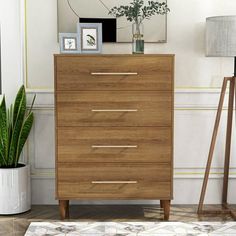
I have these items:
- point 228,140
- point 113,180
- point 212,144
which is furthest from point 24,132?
point 228,140

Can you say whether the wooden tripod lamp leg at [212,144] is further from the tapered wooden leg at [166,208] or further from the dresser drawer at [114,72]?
the dresser drawer at [114,72]

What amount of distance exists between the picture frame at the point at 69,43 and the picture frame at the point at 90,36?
0.03 meters

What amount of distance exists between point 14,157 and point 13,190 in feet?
0.75

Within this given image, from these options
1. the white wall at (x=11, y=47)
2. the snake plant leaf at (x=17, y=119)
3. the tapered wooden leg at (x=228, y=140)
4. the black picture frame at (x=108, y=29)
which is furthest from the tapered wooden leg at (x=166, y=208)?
the white wall at (x=11, y=47)

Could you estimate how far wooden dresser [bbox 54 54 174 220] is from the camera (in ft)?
12.0

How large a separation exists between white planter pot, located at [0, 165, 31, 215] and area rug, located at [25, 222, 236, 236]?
267 mm

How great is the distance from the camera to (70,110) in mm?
3676

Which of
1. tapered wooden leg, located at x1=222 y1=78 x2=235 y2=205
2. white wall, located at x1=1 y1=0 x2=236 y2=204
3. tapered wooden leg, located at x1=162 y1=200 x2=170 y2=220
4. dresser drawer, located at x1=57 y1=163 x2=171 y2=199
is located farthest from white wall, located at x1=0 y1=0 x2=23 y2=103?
tapered wooden leg, located at x1=222 y1=78 x2=235 y2=205

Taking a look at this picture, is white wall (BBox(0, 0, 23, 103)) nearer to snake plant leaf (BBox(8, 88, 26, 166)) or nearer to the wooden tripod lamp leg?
snake plant leaf (BBox(8, 88, 26, 166))

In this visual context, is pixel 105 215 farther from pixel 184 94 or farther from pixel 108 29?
pixel 108 29

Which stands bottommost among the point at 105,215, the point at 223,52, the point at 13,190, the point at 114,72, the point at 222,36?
the point at 105,215

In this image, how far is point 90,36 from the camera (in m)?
3.86

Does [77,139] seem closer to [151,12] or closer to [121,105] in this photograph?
[121,105]

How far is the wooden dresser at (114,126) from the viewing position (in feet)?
12.0
